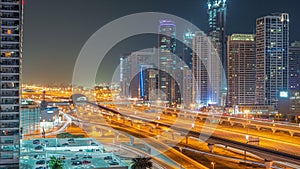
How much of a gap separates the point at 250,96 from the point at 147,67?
46.7 ft

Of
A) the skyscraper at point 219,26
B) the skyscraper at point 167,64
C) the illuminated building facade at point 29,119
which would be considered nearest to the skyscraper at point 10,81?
the illuminated building facade at point 29,119

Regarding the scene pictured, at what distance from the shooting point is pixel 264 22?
1294 inches

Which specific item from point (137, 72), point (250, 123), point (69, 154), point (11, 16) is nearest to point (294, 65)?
point (137, 72)

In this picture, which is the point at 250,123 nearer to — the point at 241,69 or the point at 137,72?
the point at 241,69

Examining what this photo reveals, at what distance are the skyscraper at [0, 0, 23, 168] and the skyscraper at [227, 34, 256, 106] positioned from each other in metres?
26.3

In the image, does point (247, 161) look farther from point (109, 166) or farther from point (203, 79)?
point (203, 79)

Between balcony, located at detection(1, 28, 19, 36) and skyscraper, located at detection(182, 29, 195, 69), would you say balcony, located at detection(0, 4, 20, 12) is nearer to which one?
balcony, located at detection(1, 28, 19, 36)

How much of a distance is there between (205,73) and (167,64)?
7845 mm

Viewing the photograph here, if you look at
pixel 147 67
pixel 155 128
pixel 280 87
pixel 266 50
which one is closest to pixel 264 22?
pixel 266 50

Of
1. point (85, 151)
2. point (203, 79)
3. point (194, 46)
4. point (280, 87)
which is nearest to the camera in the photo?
point (85, 151)

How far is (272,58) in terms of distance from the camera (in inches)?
1267

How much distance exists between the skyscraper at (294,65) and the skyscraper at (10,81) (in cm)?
3014

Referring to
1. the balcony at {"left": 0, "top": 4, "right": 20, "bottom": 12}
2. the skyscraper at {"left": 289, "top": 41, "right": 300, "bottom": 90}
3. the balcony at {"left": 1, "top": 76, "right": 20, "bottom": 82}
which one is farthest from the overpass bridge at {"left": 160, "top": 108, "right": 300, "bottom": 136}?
the skyscraper at {"left": 289, "top": 41, "right": 300, "bottom": 90}

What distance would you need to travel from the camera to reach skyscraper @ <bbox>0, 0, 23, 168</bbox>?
8227 mm
